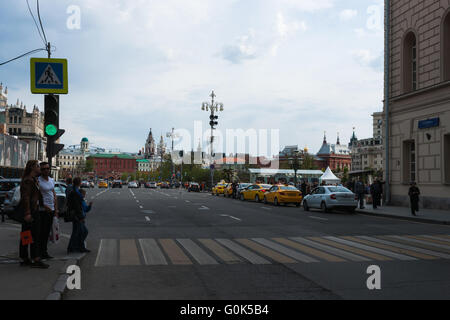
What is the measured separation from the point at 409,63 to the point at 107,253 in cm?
2297

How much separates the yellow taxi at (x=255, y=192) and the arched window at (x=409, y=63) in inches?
490

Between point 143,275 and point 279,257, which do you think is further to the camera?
point 279,257

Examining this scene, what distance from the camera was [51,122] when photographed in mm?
9617

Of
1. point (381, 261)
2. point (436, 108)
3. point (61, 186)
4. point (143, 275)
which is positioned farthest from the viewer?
point (436, 108)

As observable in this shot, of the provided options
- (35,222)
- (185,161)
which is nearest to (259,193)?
(35,222)

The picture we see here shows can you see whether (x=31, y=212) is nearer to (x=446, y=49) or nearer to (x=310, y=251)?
(x=310, y=251)

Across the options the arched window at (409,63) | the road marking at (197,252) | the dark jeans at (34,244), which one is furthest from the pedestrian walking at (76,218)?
the arched window at (409,63)

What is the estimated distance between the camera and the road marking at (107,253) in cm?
866

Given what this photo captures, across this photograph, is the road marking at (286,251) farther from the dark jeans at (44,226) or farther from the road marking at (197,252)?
the dark jeans at (44,226)

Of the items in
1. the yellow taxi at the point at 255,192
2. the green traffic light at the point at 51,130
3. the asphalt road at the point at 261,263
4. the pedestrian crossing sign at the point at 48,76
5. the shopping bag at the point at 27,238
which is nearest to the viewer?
the asphalt road at the point at 261,263

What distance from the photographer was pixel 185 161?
117 meters

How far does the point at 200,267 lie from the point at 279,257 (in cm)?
190

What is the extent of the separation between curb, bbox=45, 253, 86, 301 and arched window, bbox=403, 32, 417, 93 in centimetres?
2328
